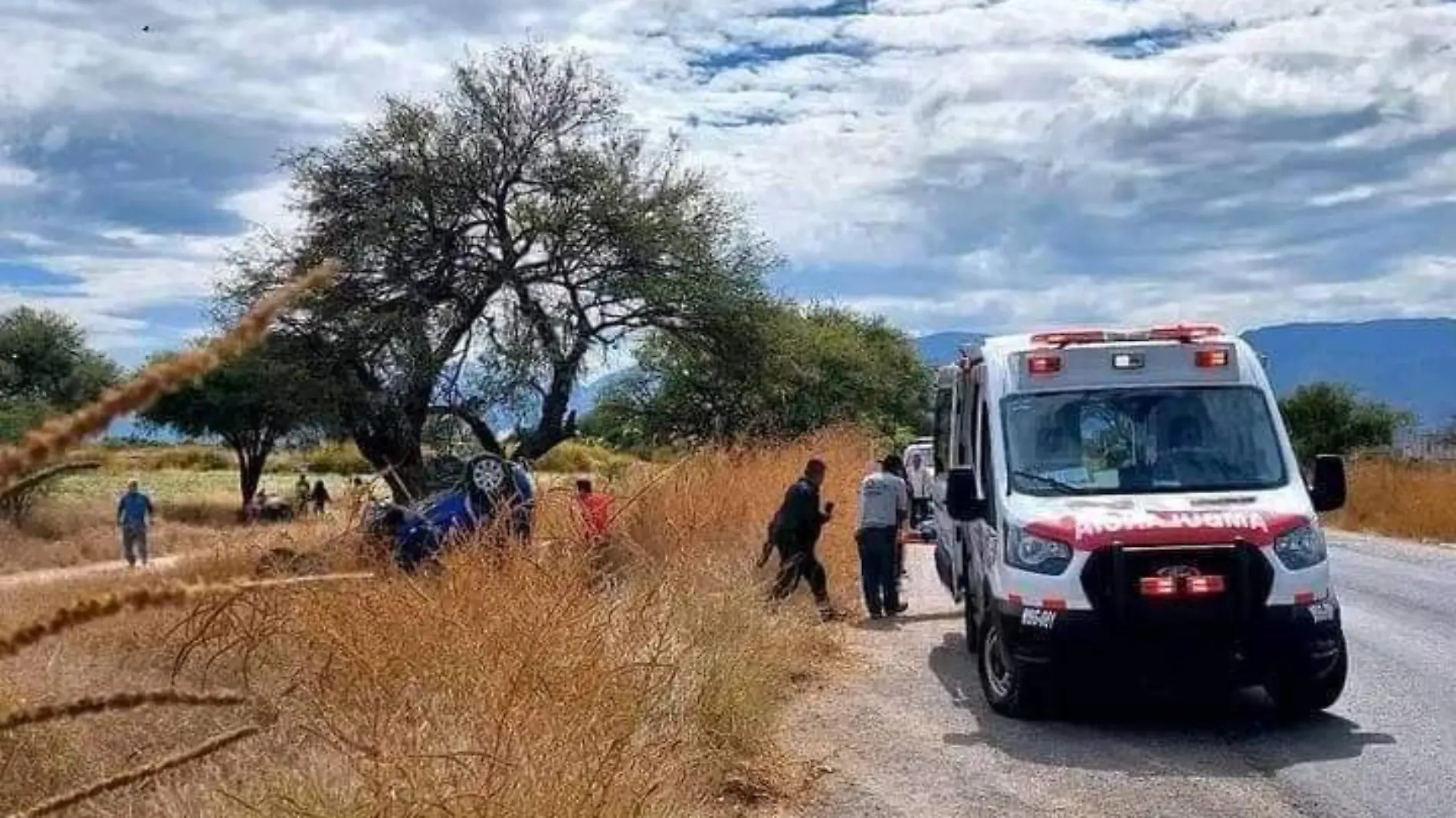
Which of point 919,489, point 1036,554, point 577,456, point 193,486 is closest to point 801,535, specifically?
point 1036,554

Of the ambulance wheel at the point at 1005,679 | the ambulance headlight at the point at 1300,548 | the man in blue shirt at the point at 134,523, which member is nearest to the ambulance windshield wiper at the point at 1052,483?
the ambulance wheel at the point at 1005,679

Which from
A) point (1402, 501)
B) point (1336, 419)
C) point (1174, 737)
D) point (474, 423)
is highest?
point (474, 423)

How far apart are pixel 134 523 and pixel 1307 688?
22.5 meters

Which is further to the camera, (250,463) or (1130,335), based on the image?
(250,463)

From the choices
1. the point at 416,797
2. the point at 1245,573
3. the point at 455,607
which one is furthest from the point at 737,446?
the point at 416,797

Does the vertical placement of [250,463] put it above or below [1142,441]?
below

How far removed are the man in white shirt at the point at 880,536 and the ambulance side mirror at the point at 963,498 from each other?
5.05m

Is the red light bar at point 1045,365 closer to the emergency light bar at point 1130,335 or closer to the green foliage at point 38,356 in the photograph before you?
the emergency light bar at point 1130,335

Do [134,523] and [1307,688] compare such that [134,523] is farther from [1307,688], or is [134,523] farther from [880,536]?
[1307,688]

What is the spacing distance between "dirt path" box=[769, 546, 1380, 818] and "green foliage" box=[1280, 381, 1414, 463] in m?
48.6

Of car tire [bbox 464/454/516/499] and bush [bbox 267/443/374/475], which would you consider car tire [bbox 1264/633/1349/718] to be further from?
bush [bbox 267/443/374/475]

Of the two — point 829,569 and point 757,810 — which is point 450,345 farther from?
point 757,810

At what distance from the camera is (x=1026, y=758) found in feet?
30.7

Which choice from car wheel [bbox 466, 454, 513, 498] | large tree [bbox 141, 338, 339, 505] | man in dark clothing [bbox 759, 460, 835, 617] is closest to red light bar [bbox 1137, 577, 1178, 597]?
car wheel [bbox 466, 454, 513, 498]
